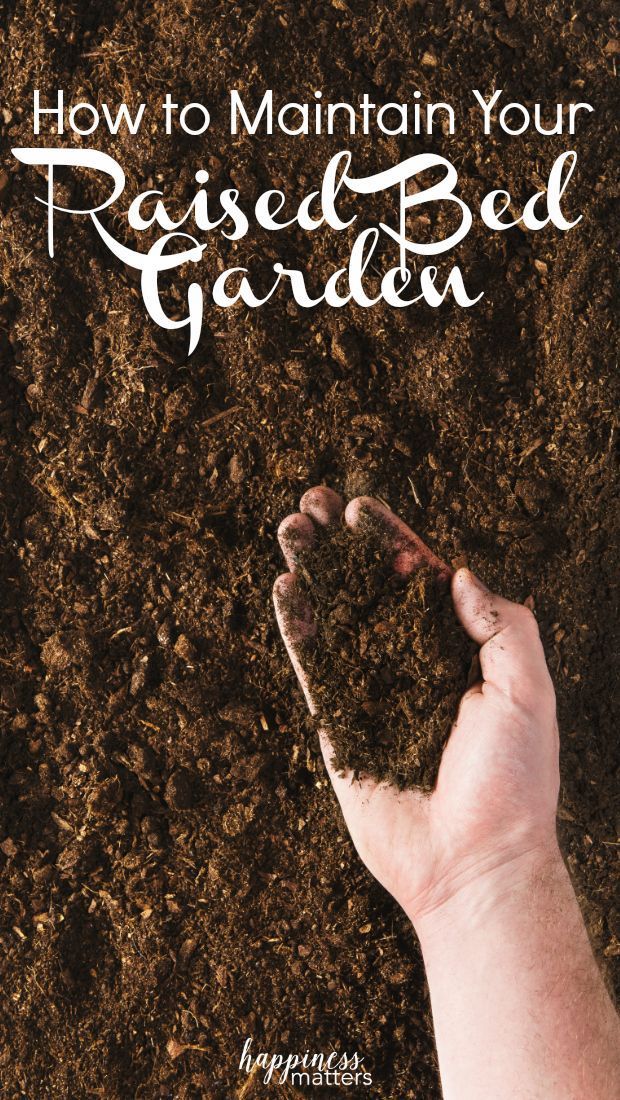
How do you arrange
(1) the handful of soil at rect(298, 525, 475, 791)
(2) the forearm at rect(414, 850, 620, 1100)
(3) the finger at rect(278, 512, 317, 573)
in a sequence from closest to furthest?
1. (2) the forearm at rect(414, 850, 620, 1100)
2. (1) the handful of soil at rect(298, 525, 475, 791)
3. (3) the finger at rect(278, 512, 317, 573)

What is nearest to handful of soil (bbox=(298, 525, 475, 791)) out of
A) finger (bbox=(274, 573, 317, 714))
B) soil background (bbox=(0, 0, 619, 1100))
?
finger (bbox=(274, 573, 317, 714))

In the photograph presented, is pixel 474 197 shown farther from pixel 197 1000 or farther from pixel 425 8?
pixel 197 1000

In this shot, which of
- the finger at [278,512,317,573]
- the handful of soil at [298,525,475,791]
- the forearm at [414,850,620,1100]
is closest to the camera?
the forearm at [414,850,620,1100]

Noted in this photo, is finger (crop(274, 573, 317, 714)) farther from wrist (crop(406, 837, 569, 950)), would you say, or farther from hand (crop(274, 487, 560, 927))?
wrist (crop(406, 837, 569, 950))

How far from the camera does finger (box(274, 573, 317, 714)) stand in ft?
5.86

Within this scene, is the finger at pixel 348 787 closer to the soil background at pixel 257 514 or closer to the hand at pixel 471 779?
the hand at pixel 471 779

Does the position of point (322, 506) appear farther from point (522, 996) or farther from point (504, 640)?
point (522, 996)

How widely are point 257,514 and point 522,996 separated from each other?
1082 millimetres

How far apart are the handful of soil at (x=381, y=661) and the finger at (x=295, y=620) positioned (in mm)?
21

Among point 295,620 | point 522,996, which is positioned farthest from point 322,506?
point 522,996

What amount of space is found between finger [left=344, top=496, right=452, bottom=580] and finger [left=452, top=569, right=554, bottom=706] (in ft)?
0.26

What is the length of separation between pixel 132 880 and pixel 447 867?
0.72 meters

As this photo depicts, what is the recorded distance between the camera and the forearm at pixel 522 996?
5.07 ft

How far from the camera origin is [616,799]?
191cm
